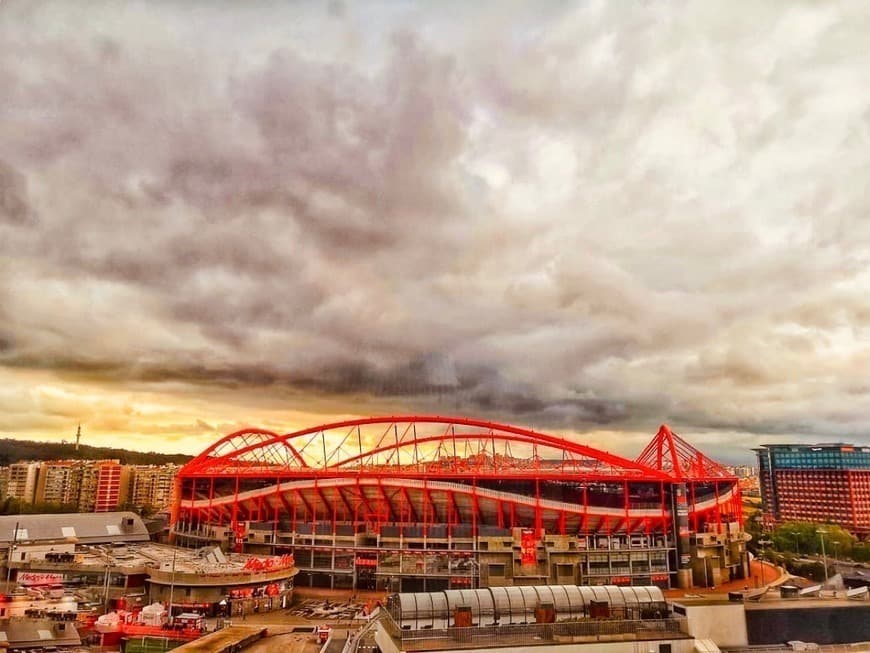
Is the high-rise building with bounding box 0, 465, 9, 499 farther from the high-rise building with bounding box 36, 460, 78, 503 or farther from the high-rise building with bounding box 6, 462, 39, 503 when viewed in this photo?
the high-rise building with bounding box 36, 460, 78, 503

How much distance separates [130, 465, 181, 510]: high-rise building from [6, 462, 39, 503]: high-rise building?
25.1m

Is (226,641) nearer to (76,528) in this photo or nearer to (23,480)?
(76,528)

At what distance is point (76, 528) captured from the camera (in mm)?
91562

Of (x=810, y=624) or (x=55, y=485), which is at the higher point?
(x=55, y=485)

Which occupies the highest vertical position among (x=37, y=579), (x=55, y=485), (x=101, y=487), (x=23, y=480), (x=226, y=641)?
(x=23, y=480)

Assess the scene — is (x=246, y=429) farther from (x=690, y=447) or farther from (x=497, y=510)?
(x=690, y=447)

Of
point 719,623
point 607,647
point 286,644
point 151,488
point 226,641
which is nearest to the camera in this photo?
point 607,647

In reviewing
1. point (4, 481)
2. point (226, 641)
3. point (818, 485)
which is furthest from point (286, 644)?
point (818, 485)

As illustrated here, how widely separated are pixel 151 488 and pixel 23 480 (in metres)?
31.8

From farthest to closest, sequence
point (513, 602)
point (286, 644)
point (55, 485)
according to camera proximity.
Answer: point (55, 485) → point (286, 644) → point (513, 602)

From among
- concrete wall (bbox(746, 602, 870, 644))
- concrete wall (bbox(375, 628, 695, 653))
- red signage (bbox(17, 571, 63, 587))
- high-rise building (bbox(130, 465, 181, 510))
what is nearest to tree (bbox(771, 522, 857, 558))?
concrete wall (bbox(746, 602, 870, 644))

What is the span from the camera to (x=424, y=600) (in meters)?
23.3

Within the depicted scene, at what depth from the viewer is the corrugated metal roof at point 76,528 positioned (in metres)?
87.0

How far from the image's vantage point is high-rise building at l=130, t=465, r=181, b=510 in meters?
176
